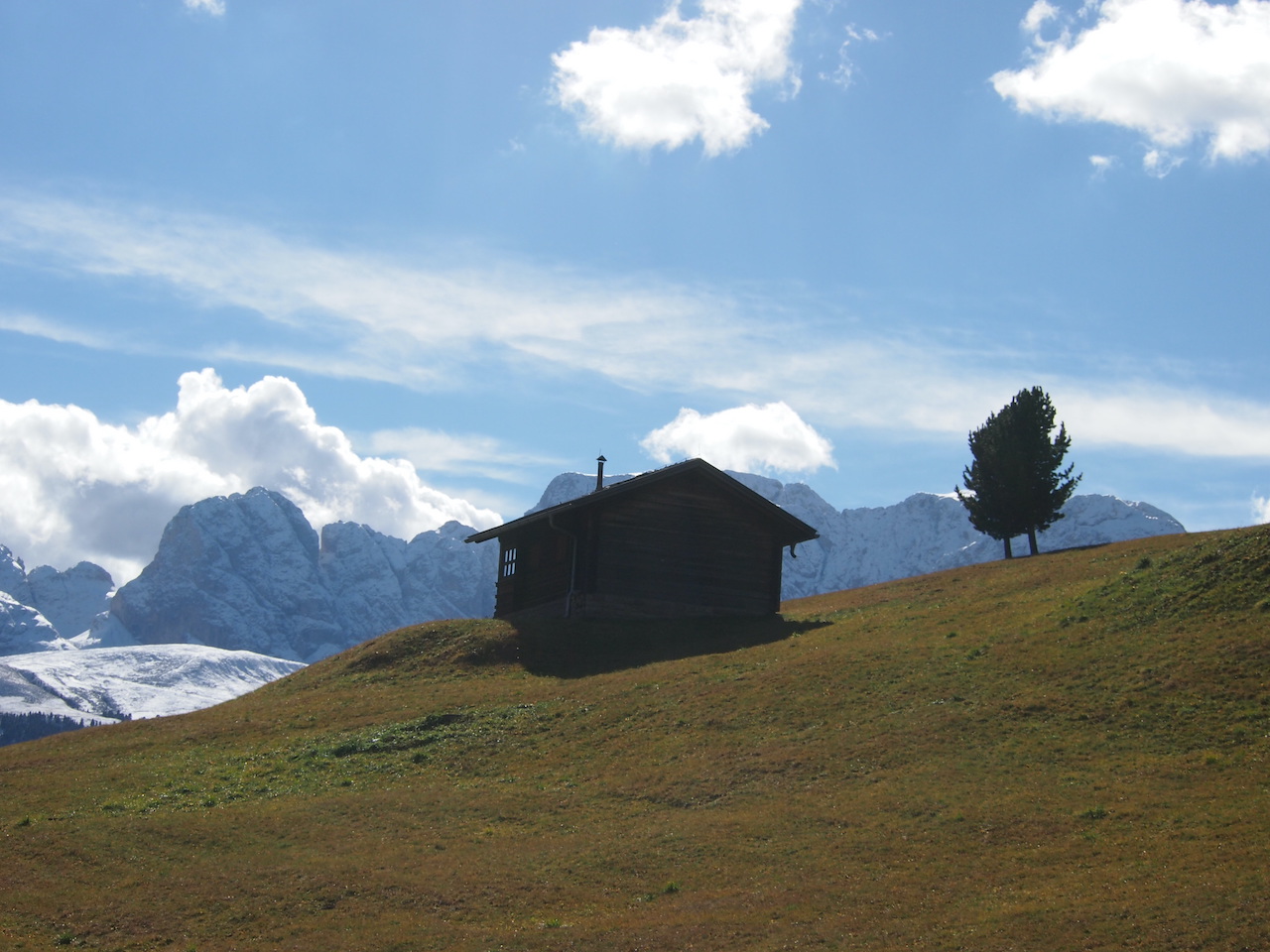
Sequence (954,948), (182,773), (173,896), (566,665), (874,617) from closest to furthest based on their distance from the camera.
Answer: (954,948), (173,896), (182,773), (566,665), (874,617)

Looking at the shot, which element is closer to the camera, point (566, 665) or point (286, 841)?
point (286, 841)

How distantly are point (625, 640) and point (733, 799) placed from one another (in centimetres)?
1981

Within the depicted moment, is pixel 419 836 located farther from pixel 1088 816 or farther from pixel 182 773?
pixel 1088 816

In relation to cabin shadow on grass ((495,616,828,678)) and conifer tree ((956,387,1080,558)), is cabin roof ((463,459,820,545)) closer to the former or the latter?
cabin shadow on grass ((495,616,828,678))

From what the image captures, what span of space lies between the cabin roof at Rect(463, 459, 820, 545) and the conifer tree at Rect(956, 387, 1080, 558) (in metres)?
30.1

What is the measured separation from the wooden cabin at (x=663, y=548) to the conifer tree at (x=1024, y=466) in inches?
1228

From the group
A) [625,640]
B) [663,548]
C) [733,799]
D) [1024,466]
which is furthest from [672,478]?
[1024,466]

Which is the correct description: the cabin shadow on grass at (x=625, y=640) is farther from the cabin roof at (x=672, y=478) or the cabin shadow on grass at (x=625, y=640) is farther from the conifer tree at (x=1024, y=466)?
the conifer tree at (x=1024, y=466)

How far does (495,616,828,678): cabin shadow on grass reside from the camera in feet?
148

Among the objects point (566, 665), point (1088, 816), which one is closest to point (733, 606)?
point (566, 665)

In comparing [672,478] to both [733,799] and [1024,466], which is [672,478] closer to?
[733,799]

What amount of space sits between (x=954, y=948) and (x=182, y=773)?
2215cm

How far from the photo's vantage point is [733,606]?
53875mm

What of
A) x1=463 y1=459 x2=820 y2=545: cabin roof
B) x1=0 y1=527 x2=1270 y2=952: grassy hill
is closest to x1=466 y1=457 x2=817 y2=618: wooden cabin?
x1=463 y1=459 x2=820 y2=545: cabin roof
